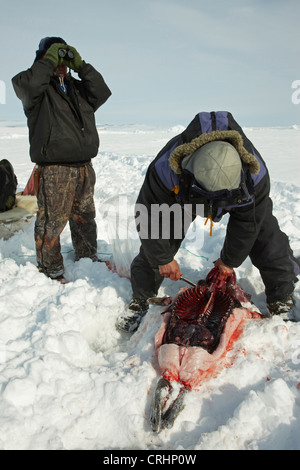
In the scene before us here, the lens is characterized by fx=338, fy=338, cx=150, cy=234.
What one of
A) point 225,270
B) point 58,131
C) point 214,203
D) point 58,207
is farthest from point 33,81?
point 225,270

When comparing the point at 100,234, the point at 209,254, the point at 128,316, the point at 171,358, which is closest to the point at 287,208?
the point at 209,254

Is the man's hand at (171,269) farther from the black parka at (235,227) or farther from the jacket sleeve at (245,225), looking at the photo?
the jacket sleeve at (245,225)

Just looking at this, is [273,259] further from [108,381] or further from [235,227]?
[108,381]

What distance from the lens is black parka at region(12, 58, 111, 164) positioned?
2.61 m

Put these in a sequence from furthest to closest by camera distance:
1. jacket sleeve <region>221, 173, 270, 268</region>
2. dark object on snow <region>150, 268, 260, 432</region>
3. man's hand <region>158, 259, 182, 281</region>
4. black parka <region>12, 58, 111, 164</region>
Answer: black parka <region>12, 58, 111, 164</region> < man's hand <region>158, 259, 182, 281</region> < jacket sleeve <region>221, 173, 270, 268</region> < dark object on snow <region>150, 268, 260, 432</region>

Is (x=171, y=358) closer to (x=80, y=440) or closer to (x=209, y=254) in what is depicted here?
(x=80, y=440)

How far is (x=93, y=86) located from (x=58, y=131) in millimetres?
540

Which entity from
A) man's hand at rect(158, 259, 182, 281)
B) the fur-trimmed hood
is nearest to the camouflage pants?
man's hand at rect(158, 259, 182, 281)

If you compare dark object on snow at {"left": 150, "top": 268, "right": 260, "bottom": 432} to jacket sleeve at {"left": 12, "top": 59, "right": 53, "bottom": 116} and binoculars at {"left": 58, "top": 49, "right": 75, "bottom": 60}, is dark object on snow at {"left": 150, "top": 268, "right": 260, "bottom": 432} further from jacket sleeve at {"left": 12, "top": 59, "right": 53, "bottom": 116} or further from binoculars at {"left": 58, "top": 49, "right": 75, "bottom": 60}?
binoculars at {"left": 58, "top": 49, "right": 75, "bottom": 60}

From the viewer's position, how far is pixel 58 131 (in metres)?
2.80

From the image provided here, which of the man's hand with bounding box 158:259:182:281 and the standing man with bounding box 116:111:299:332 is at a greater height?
the standing man with bounding box 116:111:299:332

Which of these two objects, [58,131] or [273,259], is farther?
[58,131]

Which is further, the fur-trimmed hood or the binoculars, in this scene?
the binoculars
